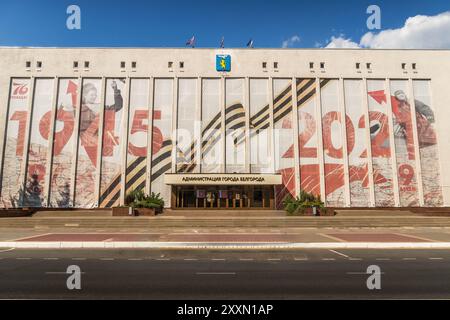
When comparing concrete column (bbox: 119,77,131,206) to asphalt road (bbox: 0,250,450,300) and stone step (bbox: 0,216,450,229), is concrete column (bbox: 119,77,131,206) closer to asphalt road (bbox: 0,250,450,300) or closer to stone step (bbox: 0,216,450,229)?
stone step (bbox: 0,216,450,229)

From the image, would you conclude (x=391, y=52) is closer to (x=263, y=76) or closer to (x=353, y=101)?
(x=353, y=101)

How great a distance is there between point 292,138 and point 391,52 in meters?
17.7

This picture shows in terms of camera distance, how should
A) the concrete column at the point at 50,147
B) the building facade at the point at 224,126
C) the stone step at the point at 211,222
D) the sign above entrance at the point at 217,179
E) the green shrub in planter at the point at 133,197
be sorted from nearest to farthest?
the stone step at the point at 211,222 < the green shrub in planter at the point at 133,197 < the sign above entrance at the point at 217,179 < the concrete column at the point at 50,147 < the building facade at the point at 224,126

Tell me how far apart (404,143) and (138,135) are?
33.2 metres

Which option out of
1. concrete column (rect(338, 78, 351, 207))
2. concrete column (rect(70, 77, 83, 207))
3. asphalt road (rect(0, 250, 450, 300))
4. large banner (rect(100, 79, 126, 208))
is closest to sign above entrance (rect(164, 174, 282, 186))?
large banner (rect(100, 79, 126, 208))

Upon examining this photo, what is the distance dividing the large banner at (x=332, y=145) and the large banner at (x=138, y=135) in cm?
2228

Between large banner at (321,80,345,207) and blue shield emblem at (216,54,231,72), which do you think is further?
blue shield emblem at (216,54,231,72)

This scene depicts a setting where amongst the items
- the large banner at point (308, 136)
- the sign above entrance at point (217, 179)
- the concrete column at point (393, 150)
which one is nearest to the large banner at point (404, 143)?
the concrete column at point (393, 150)

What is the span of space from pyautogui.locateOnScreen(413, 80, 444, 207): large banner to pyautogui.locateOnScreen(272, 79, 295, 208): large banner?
16.2m

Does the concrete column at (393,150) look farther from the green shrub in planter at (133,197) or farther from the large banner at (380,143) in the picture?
the green shrub in planter at (133,197)

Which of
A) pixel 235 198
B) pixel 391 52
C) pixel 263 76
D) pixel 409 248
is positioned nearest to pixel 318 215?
pixel 235 198

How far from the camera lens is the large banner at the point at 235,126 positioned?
3791 centimetres

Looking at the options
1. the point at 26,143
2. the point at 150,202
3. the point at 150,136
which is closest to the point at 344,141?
Result: the point at 150,136

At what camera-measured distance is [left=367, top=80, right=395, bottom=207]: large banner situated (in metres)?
37.7
